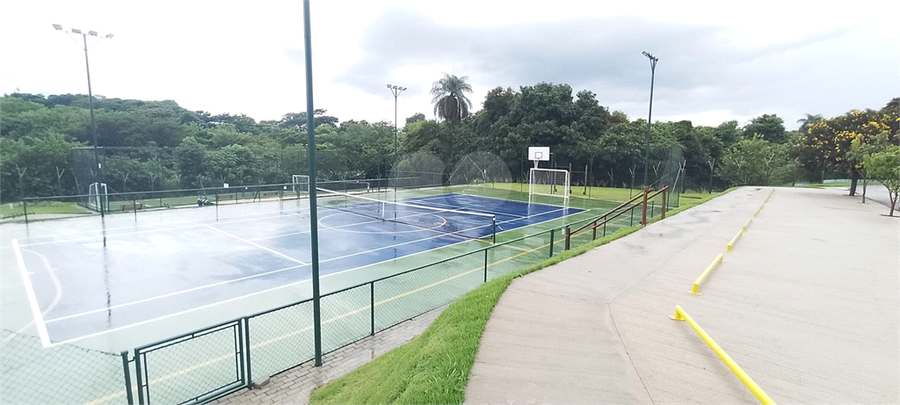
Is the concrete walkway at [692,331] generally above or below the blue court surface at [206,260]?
above

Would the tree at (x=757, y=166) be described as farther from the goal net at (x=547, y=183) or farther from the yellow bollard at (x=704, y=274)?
the yellow bollard at (x=704, y=274)

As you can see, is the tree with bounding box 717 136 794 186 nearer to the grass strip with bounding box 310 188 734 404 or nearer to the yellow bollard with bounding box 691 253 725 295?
the yellow bollard with bounding box 691 253 725 295

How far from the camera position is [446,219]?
23.3 metres

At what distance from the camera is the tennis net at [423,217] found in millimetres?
19453

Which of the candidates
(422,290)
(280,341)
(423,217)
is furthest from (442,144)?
(280,341)

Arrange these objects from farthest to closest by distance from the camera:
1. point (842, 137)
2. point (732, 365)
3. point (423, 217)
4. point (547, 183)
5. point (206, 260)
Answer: point (547, 183) → point (423, 217) → point (842, 137) → point (206, 260) → point (732, 365)

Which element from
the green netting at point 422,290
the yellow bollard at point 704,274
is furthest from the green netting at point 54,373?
the yellow bollard at point 704,274

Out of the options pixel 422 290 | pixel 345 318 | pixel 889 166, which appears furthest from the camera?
pixel 889 166

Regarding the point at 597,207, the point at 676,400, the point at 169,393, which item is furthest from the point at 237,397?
the point at 597,207

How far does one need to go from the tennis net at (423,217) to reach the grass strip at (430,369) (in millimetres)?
9688

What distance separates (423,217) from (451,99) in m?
32.7

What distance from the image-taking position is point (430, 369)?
4.37 meters

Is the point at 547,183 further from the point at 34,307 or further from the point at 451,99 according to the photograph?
the point at 34,307

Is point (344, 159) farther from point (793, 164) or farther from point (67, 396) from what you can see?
point (793, 164)
